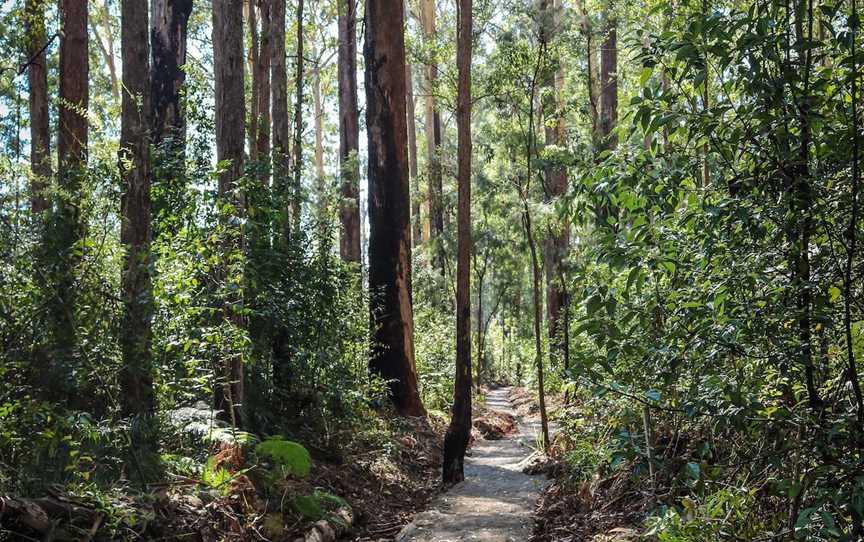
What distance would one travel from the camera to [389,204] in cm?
1184

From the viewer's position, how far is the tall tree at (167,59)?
11.0 metres

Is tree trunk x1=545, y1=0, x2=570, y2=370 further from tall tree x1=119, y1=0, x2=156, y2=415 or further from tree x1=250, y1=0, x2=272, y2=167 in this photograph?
tall tree x1=119, y1=0, x2=156, y2=415

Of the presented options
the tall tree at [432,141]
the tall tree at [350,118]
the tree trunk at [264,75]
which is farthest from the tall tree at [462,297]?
the tall tree at [432,141]

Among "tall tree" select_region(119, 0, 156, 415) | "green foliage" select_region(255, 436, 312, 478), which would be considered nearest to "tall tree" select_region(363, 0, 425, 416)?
"green foliage" select_region(255, 436, 312, 478)

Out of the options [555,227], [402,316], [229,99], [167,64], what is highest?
[167,64]

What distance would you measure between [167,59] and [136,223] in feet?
21.8

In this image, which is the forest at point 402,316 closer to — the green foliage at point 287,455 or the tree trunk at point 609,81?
the green foliage at point 287,455

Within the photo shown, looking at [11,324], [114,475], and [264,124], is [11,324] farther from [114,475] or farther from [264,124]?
[264,124]

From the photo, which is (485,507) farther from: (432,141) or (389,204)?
(432,141)

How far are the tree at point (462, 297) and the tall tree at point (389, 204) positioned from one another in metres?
3.34

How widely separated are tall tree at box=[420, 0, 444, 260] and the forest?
9.76 m

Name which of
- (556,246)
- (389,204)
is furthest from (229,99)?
(556,246)

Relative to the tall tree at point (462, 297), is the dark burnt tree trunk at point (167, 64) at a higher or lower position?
higher

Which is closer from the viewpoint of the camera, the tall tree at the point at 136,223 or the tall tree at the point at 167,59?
the tall tree at the point at 136,223
